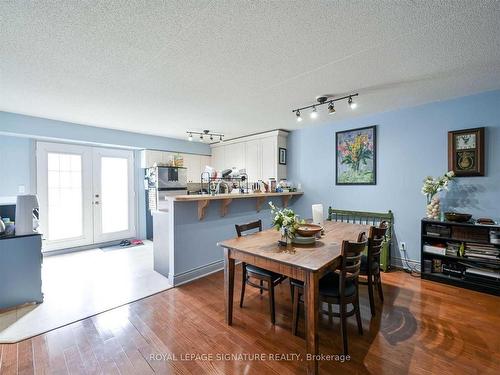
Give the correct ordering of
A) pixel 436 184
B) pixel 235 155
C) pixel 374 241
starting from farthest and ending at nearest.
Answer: pixel 235 155
pixel 436 184
pixel 374 241

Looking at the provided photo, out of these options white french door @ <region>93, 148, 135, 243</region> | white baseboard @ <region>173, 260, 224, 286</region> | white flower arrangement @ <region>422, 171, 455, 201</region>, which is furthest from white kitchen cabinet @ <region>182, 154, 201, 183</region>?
white flower arrangement @ <region>422, 171, 455, 201</region>

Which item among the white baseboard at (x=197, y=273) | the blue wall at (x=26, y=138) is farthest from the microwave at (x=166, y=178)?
the white baseboard at (x=197, y=273)

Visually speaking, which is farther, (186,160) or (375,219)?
(186,160)

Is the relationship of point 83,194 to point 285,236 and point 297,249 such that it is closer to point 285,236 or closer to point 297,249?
point 285,236

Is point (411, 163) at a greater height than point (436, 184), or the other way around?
point (411, 163)

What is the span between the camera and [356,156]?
12.4 feet

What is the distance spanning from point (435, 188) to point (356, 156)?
3.85ft

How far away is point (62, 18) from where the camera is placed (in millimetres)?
1482

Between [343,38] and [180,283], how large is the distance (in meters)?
3.10

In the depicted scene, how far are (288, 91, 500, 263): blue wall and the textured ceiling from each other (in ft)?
0.93

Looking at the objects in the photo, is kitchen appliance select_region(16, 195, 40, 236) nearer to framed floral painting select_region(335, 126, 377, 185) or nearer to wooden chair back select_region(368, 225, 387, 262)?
wooden chair back select_region(368, 225, 387, 262)

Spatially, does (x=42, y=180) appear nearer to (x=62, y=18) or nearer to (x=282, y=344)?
(x=62, y=18)

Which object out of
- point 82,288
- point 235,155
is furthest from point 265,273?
point 235,155

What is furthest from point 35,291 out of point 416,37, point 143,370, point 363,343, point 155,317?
point 416,37
